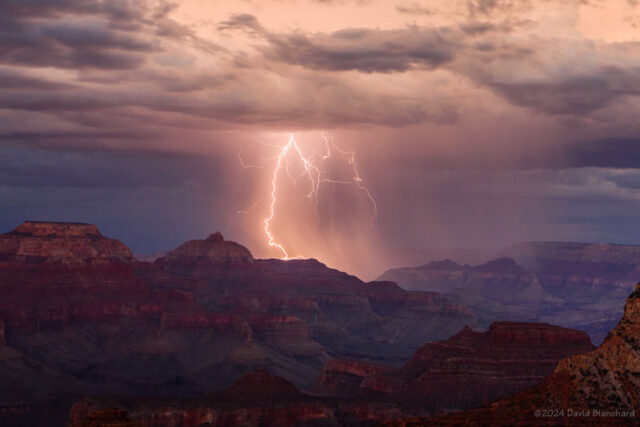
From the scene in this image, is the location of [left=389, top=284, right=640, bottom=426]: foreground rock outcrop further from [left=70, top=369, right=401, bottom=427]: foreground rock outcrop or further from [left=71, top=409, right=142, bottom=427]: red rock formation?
[left=70, top=369, right=401, bottom=427]: foreground rock outcrop

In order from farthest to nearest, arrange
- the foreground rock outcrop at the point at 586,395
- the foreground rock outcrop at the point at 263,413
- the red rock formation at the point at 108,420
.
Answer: the foreground rock outcrop at the point at 263,413
the red rock formation at the point at 108,420
the foreground rock outcrop at the point at 586,395

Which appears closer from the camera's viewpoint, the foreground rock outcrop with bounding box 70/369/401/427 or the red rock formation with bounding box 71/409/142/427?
the red rock formation with bounding box 71/409/142/427

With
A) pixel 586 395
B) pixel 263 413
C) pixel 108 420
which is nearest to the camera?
pixel 586 395

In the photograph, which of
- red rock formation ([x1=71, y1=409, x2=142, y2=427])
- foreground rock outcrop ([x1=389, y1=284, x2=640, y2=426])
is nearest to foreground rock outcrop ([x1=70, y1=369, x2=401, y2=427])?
red rock formation ([x1=71, y1=409, x2=142, y2=427])

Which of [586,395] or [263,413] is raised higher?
[263,413]

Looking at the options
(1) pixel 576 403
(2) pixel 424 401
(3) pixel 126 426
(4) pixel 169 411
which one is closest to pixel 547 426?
(1) pixel 576 403

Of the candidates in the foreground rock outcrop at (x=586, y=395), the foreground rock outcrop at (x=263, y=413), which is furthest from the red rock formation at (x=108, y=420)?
the foreground rock outcrop at (x=263, y=413)

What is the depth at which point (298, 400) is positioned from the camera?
199 meters

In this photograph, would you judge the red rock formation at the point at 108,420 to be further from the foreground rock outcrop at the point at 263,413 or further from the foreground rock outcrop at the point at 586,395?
the foreground rock outcrop at the point at 263,413

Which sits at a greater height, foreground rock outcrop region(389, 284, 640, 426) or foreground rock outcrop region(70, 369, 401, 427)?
foreground rock outcrop region(70, 369, 401, 427)

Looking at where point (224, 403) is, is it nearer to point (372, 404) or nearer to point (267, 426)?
point (267, 426)

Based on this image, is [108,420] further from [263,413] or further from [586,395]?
[263,413]

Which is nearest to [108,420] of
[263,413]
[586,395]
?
[586,395]

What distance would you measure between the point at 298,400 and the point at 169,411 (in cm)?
2092
